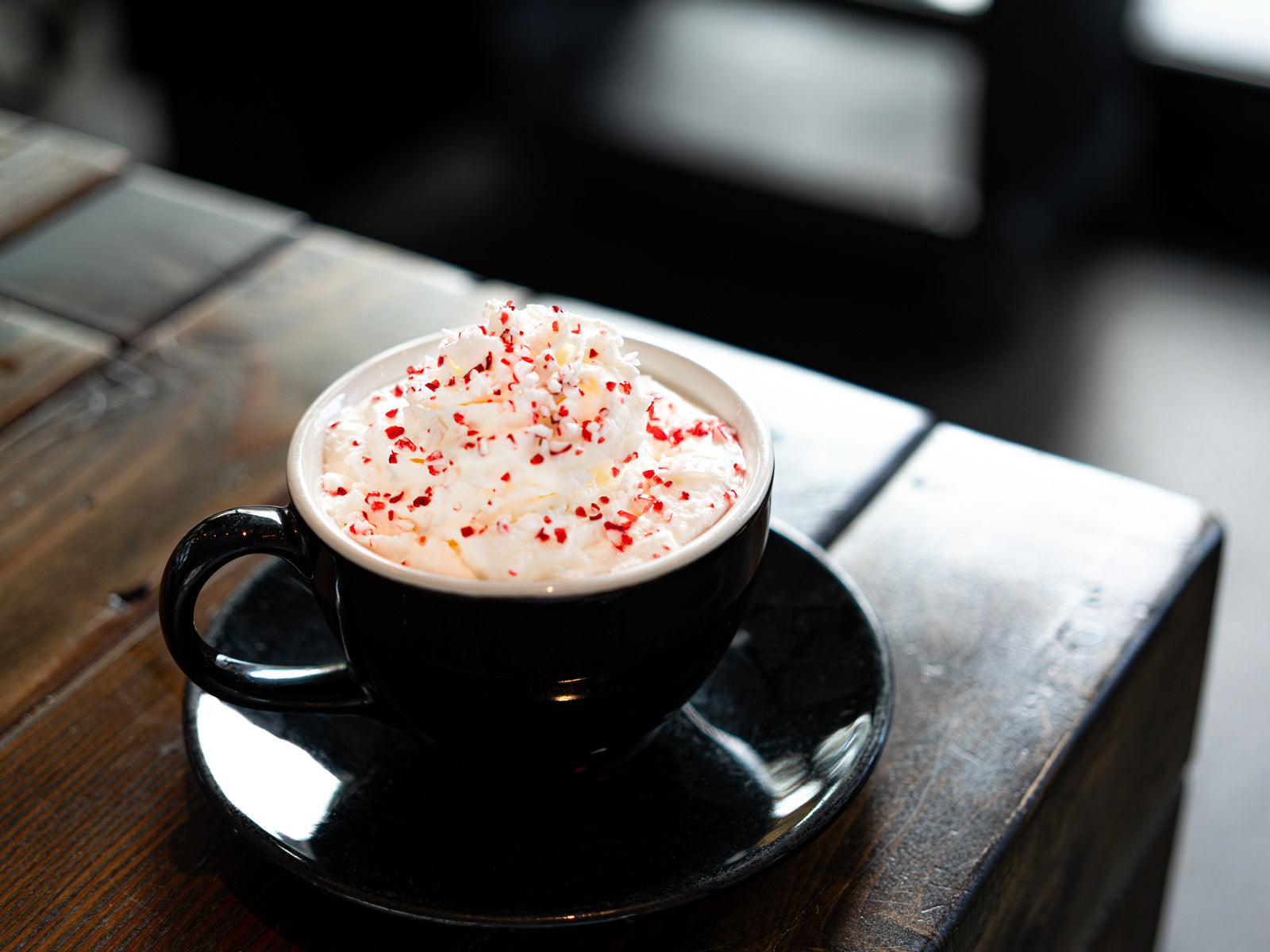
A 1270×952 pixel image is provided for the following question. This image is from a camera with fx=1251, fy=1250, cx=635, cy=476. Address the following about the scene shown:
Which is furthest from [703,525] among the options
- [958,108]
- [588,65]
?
[588,65]

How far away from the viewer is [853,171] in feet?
7.98

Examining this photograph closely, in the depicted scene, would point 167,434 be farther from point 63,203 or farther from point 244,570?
point 63,203

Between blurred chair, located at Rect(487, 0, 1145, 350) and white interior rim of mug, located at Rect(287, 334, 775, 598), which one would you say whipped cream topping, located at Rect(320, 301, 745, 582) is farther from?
blurred chair, located at Rect(487, 0, 1145, 350)

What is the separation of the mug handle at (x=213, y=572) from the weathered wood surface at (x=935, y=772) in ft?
0.29

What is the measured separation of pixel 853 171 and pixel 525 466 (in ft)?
6.50

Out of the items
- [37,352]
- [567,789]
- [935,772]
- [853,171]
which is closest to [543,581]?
[567,789]

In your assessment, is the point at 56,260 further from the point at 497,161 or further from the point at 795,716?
the point at 497,161

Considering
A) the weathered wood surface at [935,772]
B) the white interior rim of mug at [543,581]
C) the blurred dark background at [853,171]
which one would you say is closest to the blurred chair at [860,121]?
the blurred dark background at [853,171]

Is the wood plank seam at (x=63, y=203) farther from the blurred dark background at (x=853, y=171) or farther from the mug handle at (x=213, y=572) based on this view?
the blurred dark background at (x=853, y=171)

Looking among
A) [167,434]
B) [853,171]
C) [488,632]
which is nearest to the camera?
[488,632]

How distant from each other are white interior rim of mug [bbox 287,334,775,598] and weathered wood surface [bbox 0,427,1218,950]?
167 millimetres

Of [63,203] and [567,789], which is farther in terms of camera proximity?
[63,203]

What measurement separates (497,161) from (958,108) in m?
1.07

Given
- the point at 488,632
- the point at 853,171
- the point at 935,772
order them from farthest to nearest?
the point at 853,171
the point at 935,772
the point at 488,632
